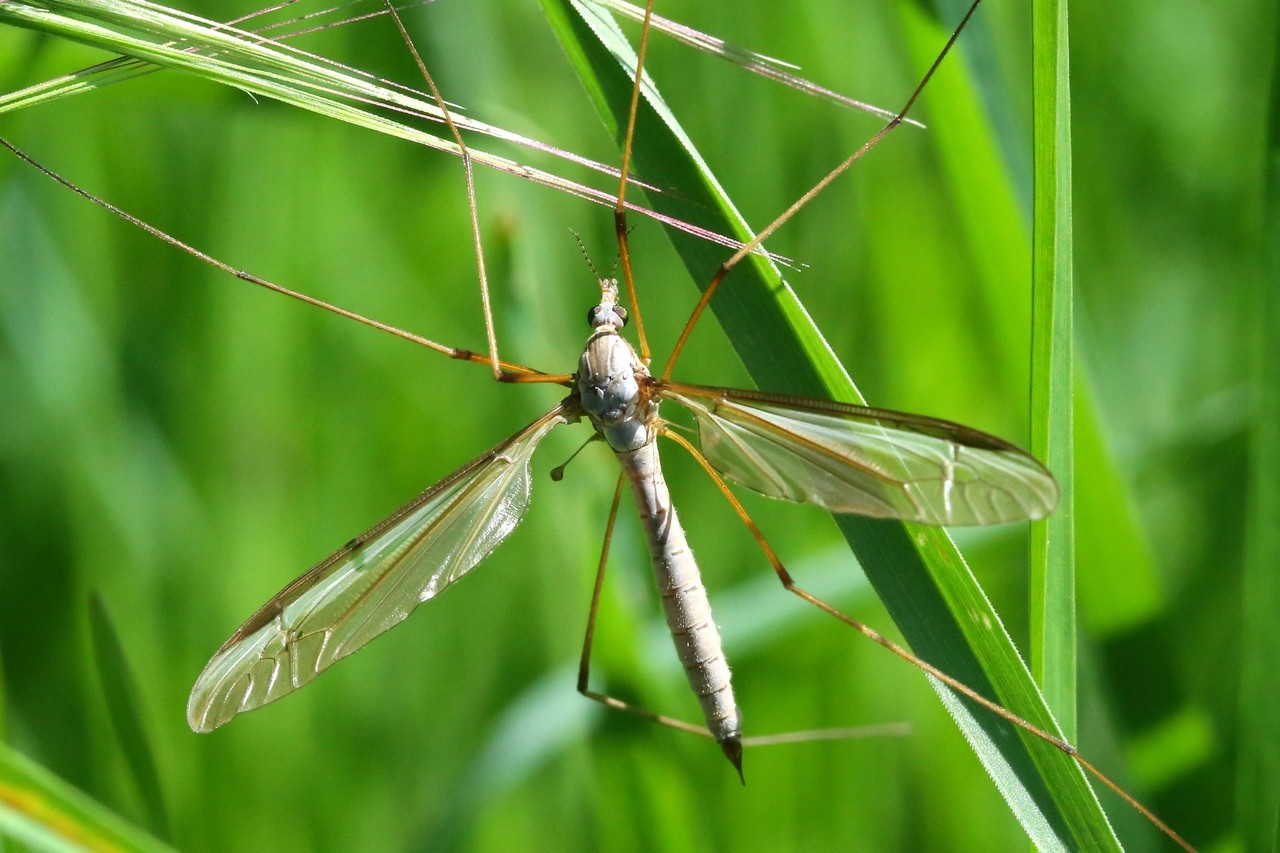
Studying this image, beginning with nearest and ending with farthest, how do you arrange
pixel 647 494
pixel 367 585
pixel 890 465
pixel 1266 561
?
1. pixel 890 465
2. pixel 1266 561
3. pixel 367 585
4. pixel 647 494

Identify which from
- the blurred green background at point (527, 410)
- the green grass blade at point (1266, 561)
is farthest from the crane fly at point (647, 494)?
the green grass blade at point (1266, 561)

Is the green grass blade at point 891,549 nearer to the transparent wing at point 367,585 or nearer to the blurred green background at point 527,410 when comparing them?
the blurred green background at point 527,410

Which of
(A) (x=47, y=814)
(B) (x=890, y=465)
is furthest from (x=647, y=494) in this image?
(A) (x=47, y=814)

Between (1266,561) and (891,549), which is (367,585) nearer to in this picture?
(891,549)

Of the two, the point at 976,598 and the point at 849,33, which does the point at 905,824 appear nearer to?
the point at 976,598

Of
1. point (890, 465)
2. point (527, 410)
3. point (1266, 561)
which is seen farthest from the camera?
point (527, 410)

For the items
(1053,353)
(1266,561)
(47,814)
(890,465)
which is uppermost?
(1053,353)

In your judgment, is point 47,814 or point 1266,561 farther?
point 1266,561
